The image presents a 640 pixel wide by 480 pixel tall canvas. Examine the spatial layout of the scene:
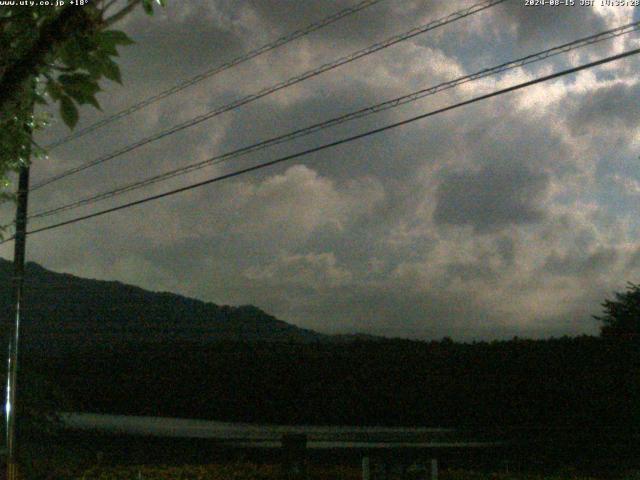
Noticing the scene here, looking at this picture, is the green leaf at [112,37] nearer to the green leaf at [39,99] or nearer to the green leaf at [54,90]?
the green leaf at [54,90]

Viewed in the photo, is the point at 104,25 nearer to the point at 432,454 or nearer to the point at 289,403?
the point at 432,454

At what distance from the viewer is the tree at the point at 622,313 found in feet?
83.4

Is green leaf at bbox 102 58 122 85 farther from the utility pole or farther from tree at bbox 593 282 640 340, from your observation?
tree at bbox 593 282 640 340

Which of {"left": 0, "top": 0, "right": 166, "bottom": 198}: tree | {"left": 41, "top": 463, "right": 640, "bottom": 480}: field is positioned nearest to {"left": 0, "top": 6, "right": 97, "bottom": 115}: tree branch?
{"left": 0, "top": 0, "right": 166, "bottom": 198}: tree

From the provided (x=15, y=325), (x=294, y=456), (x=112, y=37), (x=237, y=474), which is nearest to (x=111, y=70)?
(x=112, y=37)

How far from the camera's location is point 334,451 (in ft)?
55.8

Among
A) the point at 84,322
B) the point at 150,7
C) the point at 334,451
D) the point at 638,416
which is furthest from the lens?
the point at 84,322

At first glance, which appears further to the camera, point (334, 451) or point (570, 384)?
point (570, 384)

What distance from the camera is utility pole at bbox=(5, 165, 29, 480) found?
13.5m

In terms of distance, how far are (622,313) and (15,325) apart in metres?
19.5

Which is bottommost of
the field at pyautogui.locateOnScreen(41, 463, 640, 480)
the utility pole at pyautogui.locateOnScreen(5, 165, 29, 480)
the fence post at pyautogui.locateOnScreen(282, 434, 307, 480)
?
the field at pyautogui.locateOnScreen(41, 463, 640, 480)

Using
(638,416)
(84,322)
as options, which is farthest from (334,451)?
(84,322)

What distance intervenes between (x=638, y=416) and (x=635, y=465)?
3.59 meters

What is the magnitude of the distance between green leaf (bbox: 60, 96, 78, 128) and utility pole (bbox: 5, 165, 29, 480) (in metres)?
A: 10.4
